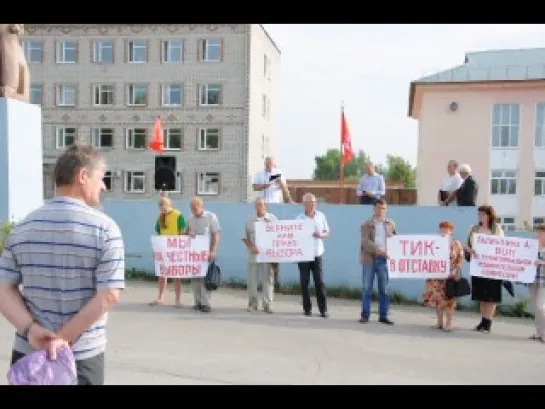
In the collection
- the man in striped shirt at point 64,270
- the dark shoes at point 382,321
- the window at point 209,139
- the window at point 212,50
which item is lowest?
the dark shoes at point 382,321

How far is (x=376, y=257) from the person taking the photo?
954cm

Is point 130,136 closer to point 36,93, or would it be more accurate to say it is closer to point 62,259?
point 36,93

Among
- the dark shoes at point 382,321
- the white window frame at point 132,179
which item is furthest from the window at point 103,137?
the dark shoes at point 382,321

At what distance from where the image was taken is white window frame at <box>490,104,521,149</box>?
3656cm

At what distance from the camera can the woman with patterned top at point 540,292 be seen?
8.66 meters

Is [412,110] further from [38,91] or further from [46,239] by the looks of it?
[46,239]

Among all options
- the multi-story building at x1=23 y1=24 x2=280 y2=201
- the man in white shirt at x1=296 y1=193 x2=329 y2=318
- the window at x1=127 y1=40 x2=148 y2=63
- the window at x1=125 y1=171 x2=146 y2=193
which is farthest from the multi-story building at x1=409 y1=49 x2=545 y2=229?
the man in white shirt at x1=296 y1=193 x2=329 y2=318

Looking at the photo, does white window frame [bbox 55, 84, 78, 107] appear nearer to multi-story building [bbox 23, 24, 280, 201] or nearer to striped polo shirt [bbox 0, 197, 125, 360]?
multi-story building [bbox 23, 24, 280, 201]

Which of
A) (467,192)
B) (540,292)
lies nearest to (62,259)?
(540,292)

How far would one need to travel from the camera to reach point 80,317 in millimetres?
3207

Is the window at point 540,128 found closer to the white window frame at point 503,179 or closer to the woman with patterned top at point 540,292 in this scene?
the white window frame at point 503,179

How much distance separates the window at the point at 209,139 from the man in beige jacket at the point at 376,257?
124 ft

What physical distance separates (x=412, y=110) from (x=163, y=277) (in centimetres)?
3554
